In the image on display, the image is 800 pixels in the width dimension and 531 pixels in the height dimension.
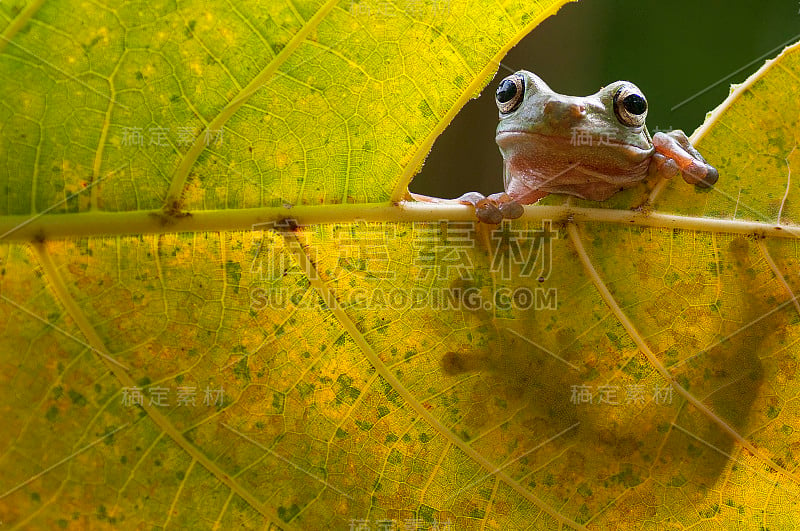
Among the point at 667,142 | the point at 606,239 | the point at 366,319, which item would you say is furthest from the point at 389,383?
the point at 667,142

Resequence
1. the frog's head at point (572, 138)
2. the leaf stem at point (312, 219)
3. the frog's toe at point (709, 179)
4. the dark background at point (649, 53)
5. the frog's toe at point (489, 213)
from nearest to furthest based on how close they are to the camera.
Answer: the leaf stem at point (312, 219)
the frog's toe at point (489, 213)
the frog's toe at point (709, 179)
the frog's head at point (572, 138)
the dark background at point (649, 53)

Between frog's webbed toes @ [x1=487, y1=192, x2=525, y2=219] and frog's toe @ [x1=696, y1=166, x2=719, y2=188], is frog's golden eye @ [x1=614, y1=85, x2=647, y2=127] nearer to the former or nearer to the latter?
frog's toe @ [x1=696, y1=166, x2=719, y2=188]

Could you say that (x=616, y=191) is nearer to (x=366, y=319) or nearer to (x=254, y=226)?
(x=366, y=319)

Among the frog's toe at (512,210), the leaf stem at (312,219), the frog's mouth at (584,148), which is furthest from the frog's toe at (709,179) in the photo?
the frog's toe at (512,210)

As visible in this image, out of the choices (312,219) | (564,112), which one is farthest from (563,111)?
(312,219)

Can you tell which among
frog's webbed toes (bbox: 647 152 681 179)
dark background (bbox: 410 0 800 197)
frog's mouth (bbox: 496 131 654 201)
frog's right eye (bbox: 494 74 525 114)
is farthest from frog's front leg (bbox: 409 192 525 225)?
dark background (bbox: 410 0 800 197)

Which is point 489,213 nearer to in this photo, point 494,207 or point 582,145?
point 494,207

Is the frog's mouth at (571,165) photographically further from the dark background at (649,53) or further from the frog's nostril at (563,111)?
the dark background at (649,53)
